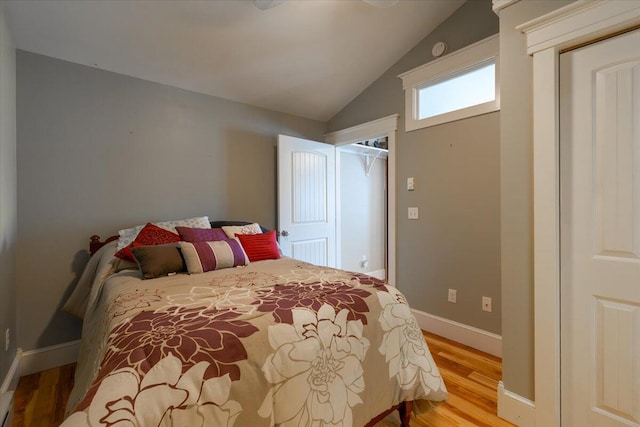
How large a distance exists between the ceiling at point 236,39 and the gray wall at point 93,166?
0.19 metres

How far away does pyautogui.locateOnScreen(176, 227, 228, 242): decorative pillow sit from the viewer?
2.13 metres

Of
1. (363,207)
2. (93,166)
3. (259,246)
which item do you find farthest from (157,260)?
(363,207)

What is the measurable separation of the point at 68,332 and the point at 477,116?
371cm

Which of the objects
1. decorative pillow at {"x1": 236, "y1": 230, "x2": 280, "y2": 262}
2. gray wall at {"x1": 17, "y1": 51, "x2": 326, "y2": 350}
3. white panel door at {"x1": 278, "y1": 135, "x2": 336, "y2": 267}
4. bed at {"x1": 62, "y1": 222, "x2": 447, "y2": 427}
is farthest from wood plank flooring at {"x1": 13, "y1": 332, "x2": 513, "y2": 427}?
white panel door at {"x1": 278, "y1": 135, "x2": 336, "y2": 267}

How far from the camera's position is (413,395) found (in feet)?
4.78

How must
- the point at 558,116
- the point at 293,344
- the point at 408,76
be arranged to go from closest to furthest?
the point at 293,344 < the point at 558,116 < the point at 408,76

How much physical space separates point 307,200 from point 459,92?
1843 mm

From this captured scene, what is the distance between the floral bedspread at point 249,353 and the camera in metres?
0.82

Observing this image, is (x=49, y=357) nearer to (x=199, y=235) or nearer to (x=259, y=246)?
(x=199, y=235)

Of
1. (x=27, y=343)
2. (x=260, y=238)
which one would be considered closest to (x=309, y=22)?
(x=260, y=238)

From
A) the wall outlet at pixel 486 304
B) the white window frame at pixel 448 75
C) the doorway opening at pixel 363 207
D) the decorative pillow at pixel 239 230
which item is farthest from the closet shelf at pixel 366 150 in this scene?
the wall outlet at pixel 486 304

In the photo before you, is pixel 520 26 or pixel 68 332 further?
pixel 68 332

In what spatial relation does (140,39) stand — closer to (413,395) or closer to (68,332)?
(68,332)

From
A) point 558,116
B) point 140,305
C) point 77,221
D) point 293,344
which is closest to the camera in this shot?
point 293,344
